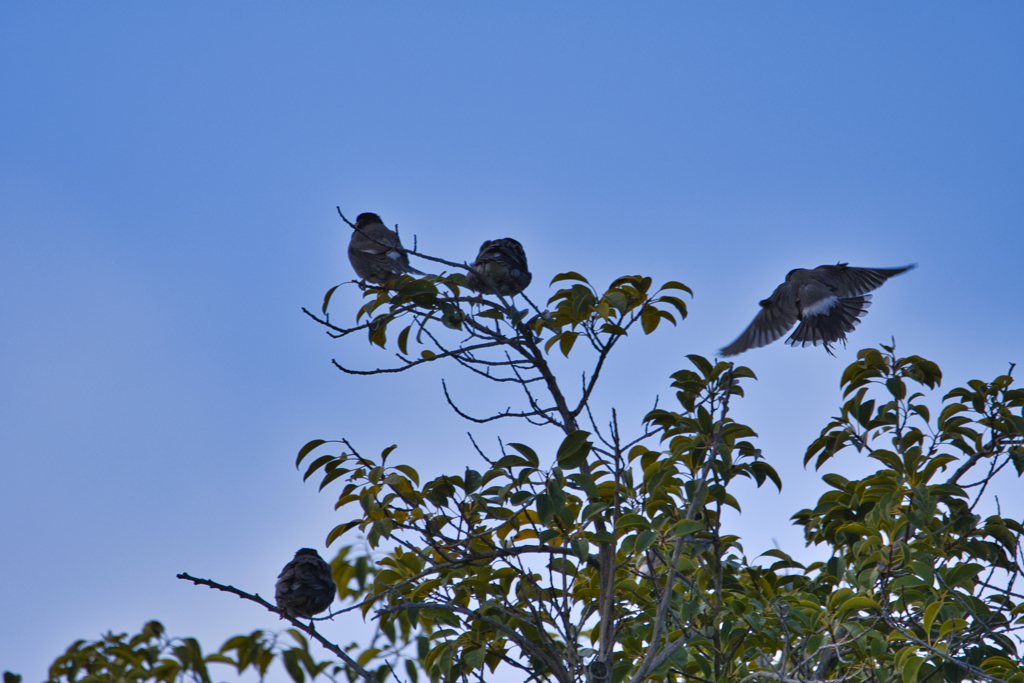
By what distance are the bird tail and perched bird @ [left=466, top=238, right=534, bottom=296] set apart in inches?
125

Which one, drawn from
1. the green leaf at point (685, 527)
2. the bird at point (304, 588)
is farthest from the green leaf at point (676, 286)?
the bird at point (304, 588)

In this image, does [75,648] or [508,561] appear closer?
[75,648]

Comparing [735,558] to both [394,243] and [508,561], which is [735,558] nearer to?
[508,561]

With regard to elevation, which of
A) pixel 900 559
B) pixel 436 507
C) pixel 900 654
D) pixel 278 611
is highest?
pixel 436 507

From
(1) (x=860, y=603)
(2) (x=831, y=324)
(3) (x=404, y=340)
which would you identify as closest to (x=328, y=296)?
(3) (x=404, y=340)

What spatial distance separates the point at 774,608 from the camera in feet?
9.12

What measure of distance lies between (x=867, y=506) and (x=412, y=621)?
1723 millimetres

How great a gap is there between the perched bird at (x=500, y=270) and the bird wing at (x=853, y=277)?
3714 millimetres

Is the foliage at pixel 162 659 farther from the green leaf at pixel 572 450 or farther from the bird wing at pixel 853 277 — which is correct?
the bird wing at pixel 853 277

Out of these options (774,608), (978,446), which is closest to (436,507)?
(774,608)

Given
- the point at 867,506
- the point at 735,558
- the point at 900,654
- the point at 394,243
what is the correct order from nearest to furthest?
the point at 900,654
the point at 867,506
the point at 735,558
the point at 394,243

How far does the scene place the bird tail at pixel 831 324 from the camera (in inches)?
217

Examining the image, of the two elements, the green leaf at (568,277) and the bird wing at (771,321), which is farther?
the bird wing at (771,321)

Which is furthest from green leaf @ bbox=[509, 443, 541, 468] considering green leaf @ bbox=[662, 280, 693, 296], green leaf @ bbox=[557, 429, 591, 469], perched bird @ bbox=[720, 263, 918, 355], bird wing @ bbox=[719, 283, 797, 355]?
bird wing @ bbox=[719, 283, 797, 355]
